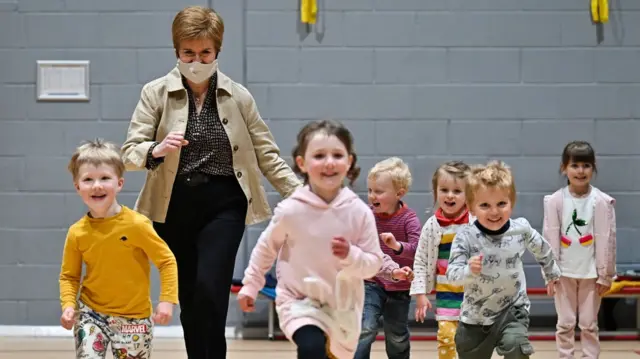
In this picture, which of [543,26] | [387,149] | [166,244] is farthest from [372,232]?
[543,26]

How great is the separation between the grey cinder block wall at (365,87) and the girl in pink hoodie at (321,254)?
3.39 m

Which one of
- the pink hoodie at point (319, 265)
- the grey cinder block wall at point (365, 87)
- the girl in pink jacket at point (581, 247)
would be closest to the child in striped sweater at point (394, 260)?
the pink hoodie at point (319, 265)

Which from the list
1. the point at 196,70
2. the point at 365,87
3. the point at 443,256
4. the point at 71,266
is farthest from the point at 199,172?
the point at 365,87

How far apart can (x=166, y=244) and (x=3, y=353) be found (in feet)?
9.35

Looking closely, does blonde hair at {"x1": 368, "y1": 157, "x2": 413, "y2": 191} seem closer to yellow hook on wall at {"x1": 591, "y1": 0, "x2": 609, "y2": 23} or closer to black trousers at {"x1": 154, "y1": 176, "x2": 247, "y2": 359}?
black trousers at {"x1": 154, "y1": 176, "x2": 247, "y2": 359}

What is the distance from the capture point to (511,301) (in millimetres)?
4367

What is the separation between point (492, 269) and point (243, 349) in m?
2.67

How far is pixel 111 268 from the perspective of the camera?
3947mm

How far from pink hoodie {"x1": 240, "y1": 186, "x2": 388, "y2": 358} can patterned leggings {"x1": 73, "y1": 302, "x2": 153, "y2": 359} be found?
2.01ft

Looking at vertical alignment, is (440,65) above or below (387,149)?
above

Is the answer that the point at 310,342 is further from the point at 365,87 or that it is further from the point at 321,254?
the point at 365,87

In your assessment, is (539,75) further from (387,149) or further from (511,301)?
(511,301)

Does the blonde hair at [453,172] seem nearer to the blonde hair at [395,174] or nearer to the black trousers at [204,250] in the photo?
the blonde hair at [395,174]

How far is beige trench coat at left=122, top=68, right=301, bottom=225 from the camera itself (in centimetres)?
422
